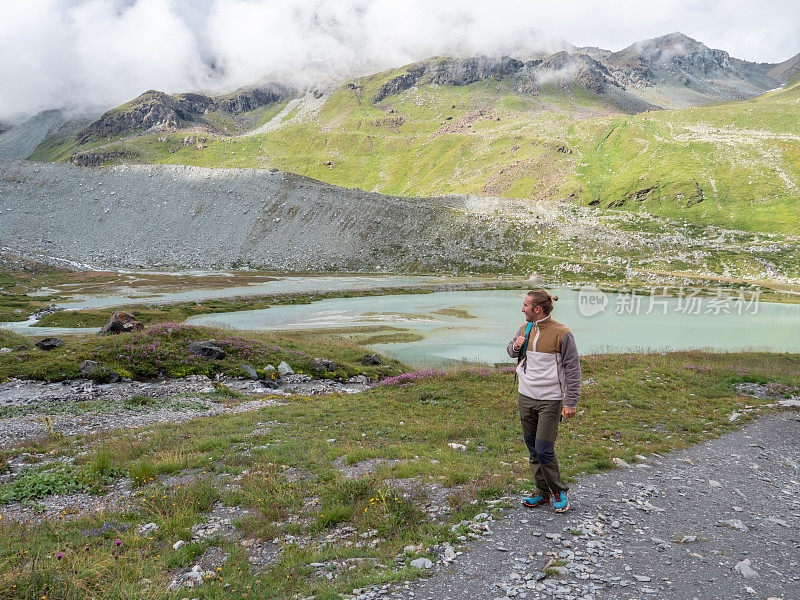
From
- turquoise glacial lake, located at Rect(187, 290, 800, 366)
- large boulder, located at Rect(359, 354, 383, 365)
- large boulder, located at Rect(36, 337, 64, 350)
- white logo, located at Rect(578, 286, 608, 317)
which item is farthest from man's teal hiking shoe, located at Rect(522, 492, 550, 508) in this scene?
white logo, located at Rect(578, 286, 608, 317)

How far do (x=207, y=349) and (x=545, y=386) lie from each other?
25589mm

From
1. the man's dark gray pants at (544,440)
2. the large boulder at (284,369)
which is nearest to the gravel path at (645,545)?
the man's dark gray pants at (544,440)

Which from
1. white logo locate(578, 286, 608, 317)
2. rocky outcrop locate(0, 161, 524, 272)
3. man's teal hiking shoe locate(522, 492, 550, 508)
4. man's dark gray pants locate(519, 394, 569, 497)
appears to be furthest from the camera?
rocky outcrop locate(0, 161, 524, 272)

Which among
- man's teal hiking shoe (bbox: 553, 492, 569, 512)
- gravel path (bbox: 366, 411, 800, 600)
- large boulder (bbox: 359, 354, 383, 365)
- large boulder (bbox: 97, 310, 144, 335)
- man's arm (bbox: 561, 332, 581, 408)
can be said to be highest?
man's arm (bbox: 561, 332, 581, 408)

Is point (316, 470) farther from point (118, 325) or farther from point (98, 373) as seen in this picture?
point (118, 325)

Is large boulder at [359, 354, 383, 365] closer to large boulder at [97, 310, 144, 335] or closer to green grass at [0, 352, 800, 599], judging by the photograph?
green grass at [0, 352, 800, 599]

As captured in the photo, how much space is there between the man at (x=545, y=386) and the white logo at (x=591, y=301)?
52324mm

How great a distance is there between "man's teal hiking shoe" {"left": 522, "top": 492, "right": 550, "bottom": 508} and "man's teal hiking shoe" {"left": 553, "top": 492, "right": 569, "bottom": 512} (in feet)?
0.90

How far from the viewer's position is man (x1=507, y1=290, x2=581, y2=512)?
8094 millimetres

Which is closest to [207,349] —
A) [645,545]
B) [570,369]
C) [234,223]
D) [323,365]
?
[323,365]

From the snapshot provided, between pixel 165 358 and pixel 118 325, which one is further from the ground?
pixel 118 325

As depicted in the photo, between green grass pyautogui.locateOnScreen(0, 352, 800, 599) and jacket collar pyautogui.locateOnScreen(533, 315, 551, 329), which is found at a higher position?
jacket collar pyautogui.locateOnScreen(533, 315, 551, 329)

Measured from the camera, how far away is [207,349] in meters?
28.3

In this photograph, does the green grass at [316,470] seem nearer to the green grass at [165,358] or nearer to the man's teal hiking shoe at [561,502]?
the man's teal hiking shoe at [561,502]
